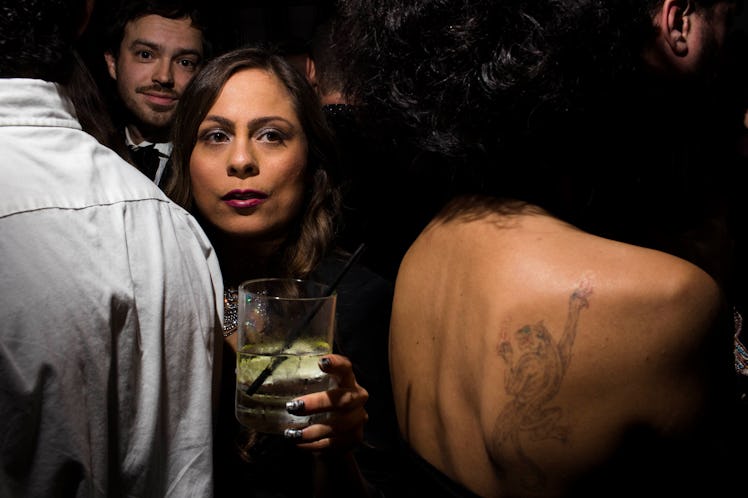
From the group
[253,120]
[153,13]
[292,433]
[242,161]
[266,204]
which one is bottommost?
[292,433]

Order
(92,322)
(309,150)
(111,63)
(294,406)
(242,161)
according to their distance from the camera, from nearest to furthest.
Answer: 1. (92,322)
2. (294,406)
3. (242,161)
4. (309,150)
5. (111,63)

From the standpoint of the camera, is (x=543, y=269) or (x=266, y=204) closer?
(x=543, y=269)

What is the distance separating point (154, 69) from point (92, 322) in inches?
83.3

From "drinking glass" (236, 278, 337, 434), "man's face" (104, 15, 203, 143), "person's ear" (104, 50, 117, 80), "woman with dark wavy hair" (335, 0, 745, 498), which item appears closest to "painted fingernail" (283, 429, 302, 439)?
"drinking glass" (236, 278, 337, 434)

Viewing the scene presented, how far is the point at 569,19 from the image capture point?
3.67ft

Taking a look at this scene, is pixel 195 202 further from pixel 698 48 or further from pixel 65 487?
pixel 698 48

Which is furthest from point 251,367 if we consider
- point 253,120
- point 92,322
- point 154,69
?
point 154,69

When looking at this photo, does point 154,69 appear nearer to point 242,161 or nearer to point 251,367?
point 242,161

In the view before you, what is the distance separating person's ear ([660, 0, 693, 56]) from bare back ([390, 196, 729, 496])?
0.47 m

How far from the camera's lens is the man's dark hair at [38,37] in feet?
3.38

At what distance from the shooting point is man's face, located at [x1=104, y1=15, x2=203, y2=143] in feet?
9.19

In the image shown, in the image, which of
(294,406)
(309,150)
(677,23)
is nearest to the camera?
(294,406)

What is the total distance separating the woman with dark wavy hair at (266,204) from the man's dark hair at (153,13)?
1.15 meters

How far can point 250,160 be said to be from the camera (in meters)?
1.78
